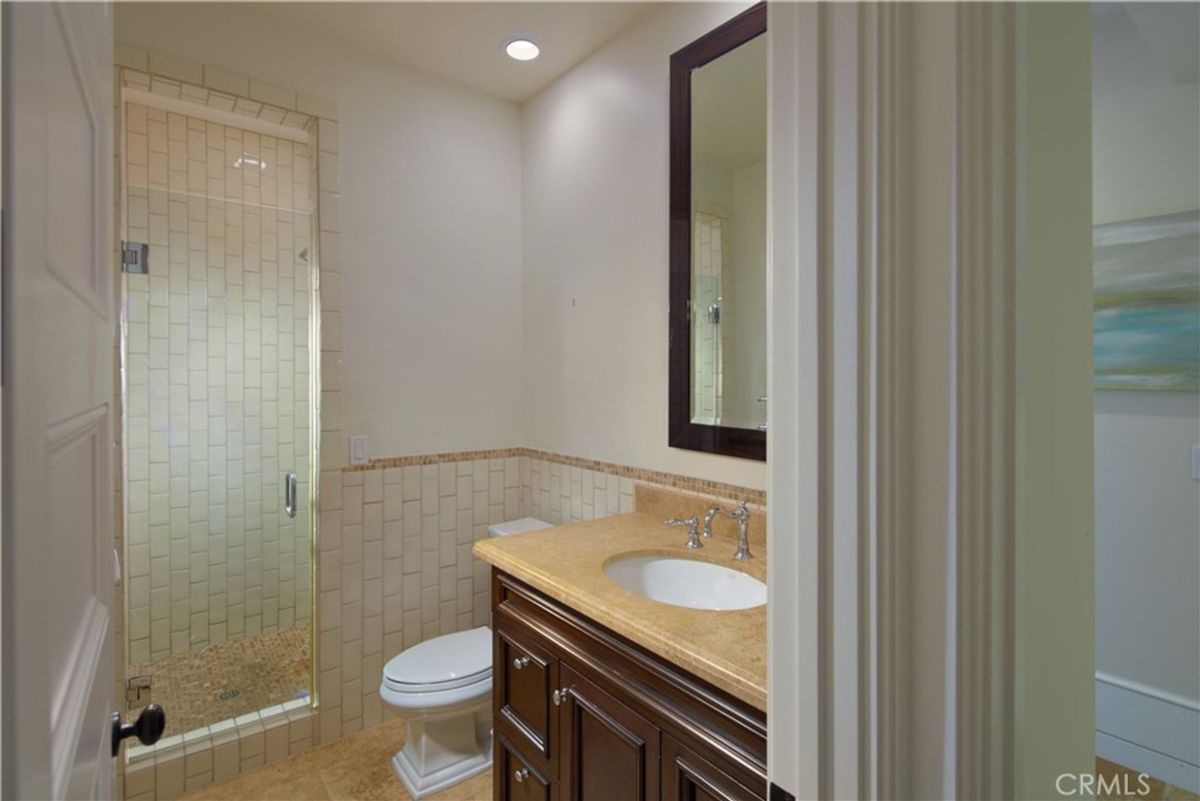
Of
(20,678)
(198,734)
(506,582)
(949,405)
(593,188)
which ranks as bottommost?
(198,734)

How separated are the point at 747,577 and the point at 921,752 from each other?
0.95 metres

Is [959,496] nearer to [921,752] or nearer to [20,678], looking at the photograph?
[921,752]

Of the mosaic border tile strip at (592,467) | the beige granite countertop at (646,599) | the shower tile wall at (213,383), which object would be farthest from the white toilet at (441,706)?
the shower tile wall at (213,383)

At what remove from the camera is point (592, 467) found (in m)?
2.29

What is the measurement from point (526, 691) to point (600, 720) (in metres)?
0.35

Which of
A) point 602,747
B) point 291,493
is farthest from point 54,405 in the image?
point 291,493

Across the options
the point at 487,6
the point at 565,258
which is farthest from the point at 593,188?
the point at 487,6

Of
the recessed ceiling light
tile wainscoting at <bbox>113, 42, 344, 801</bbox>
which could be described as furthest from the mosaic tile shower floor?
the recessed ceiling light

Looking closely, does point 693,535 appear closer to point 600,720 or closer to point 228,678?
point 600,720

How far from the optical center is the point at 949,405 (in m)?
0.53

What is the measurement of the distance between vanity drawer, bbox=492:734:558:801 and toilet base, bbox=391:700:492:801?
0.40 metres

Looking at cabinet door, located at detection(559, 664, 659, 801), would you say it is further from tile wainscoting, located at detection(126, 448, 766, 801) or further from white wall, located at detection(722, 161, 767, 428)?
white wall, located at detection(722, 161, 767, 428)

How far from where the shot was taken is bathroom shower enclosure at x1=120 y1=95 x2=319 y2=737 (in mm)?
2609

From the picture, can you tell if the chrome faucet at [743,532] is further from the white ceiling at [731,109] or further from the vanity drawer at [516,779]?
the white ceiling at [731,109]
